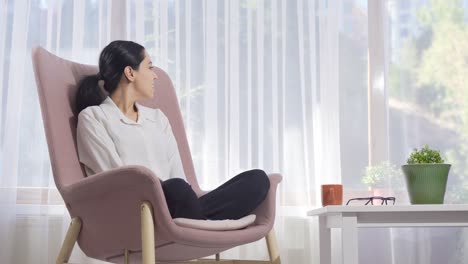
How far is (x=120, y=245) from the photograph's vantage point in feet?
6.94

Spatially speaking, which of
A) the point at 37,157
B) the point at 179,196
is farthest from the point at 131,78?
the point at 37,157

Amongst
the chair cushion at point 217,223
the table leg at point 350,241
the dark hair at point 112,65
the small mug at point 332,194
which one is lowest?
the table leg at point 350,241

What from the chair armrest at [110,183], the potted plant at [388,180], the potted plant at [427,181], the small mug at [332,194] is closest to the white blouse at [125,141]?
the chair armrest at [110,183]

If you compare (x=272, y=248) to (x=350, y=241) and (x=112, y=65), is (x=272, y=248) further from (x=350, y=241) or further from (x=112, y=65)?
(x=112, y=65)

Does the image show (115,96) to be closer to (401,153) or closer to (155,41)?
(155,41)

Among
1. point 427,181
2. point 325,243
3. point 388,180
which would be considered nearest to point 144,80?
point 325,243

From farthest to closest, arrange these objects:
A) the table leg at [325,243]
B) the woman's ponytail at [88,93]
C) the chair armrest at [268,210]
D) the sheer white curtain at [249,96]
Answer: the sheer white curtain at [249,96], the table leg at [325,243], the woman's ponytail at [88,93], the chair armrest at [268,210]

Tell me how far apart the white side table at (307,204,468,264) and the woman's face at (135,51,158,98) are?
2.60 ft

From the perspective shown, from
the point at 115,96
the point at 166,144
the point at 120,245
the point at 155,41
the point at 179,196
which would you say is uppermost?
the point at 155,41

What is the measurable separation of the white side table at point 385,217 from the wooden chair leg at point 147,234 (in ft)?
1.88

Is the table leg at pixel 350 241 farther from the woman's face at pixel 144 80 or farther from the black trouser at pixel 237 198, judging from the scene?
the woman's face at pixel 144 80

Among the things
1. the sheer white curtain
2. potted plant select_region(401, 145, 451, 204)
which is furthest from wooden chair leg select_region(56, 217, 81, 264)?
potted plant select_region(401, 145, 451, 204)

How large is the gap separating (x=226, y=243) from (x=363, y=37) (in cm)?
162

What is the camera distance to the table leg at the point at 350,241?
82.7 inches
